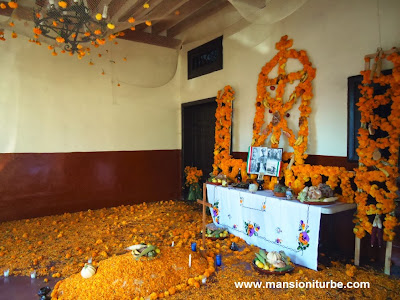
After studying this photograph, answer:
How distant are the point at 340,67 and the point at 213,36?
9.52ft

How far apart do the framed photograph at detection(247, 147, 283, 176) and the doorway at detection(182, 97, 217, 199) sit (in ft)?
5.41

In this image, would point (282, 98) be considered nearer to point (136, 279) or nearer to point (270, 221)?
point (270, 221)

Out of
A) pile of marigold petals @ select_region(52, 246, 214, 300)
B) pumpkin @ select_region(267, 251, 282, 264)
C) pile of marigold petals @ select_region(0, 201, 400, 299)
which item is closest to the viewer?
pile of marigold petals @ select_region(52, 246, 214, 300)

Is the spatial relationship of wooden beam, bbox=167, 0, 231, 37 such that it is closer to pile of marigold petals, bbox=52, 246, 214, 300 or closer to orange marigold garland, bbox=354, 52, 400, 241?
orange marigold garland, bbox=354, 52, 400, 241

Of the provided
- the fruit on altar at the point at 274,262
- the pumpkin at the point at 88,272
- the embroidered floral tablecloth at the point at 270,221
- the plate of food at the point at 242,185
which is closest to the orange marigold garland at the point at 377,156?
the embroidered floral tablecloth at the point at 270,221

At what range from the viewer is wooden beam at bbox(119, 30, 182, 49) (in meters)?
6.10

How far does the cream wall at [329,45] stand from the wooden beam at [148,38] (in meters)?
1.94

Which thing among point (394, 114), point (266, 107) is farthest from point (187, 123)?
point (394, 114)

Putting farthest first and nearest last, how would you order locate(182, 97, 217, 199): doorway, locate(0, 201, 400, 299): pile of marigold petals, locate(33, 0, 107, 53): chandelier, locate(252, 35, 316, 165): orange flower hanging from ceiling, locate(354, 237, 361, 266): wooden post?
locate(182, 97, 217, 199): doorway
locate(252, 35, 316, 165): orange flower hanging from ceiling
locate(354, 237, 361, 266): wooden post
locate(33, 0, 107, 53): chandelier
locate(0, 201, 400, 299): pile of marigold petals

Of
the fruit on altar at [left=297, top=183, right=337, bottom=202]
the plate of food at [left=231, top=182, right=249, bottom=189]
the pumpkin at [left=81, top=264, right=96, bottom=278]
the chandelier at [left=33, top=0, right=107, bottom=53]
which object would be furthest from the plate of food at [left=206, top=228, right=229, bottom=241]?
the chandelier at [left=33, top=0, right=107, bottom=53]

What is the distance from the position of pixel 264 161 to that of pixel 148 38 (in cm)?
385

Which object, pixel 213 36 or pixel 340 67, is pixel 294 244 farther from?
pixel 213 36

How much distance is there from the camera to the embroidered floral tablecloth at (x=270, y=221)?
3238 millimetres

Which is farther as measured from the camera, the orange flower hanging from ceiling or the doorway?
the doorway
